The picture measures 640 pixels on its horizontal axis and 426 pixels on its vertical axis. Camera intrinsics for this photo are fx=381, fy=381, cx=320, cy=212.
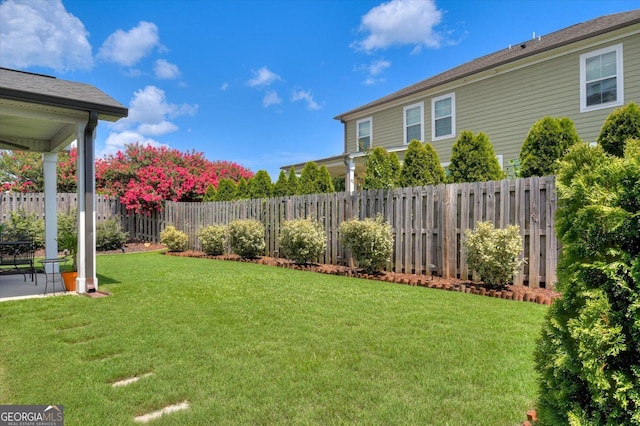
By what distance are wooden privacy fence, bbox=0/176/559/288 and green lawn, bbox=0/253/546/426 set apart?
147 cm

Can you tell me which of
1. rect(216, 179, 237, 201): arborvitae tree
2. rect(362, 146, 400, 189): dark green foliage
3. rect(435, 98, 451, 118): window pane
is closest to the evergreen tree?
rect(216, 179, 237, 201): arborvitae tree

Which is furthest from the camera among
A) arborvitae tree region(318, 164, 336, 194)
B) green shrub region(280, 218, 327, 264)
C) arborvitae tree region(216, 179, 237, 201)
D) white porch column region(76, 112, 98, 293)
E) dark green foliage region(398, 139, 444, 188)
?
arborvitae tree region(216, 179, 237, 201)

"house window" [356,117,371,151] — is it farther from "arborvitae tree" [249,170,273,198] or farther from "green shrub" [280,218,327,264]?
"green shrub" [280,218,327,264]

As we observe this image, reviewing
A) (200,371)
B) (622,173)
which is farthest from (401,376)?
(622,173)

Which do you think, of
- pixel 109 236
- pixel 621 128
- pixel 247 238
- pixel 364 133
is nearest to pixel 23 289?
pixel 247 238

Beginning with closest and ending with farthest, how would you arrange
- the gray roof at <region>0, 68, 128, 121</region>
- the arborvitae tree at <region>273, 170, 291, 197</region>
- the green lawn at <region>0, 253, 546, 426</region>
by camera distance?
the green lawn at <region>0, 253, 546, 426</region>
the gray roof at <region>0, 68, 128, 121</region>
the arborvitae tree at <region>273, 170, 291, 197</region>

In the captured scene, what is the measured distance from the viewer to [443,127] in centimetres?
1413

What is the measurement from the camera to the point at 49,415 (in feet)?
8.11

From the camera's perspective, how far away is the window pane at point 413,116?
49.0ft

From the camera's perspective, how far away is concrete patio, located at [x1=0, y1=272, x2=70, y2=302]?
6388 millimetres

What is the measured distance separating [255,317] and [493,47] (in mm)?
15268

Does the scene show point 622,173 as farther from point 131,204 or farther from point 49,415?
point 131,204

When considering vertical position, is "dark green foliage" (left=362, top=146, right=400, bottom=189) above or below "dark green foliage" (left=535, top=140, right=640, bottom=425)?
above

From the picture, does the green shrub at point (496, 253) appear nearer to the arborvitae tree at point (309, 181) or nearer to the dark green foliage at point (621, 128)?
the dark green foliage at point (621, 128)
